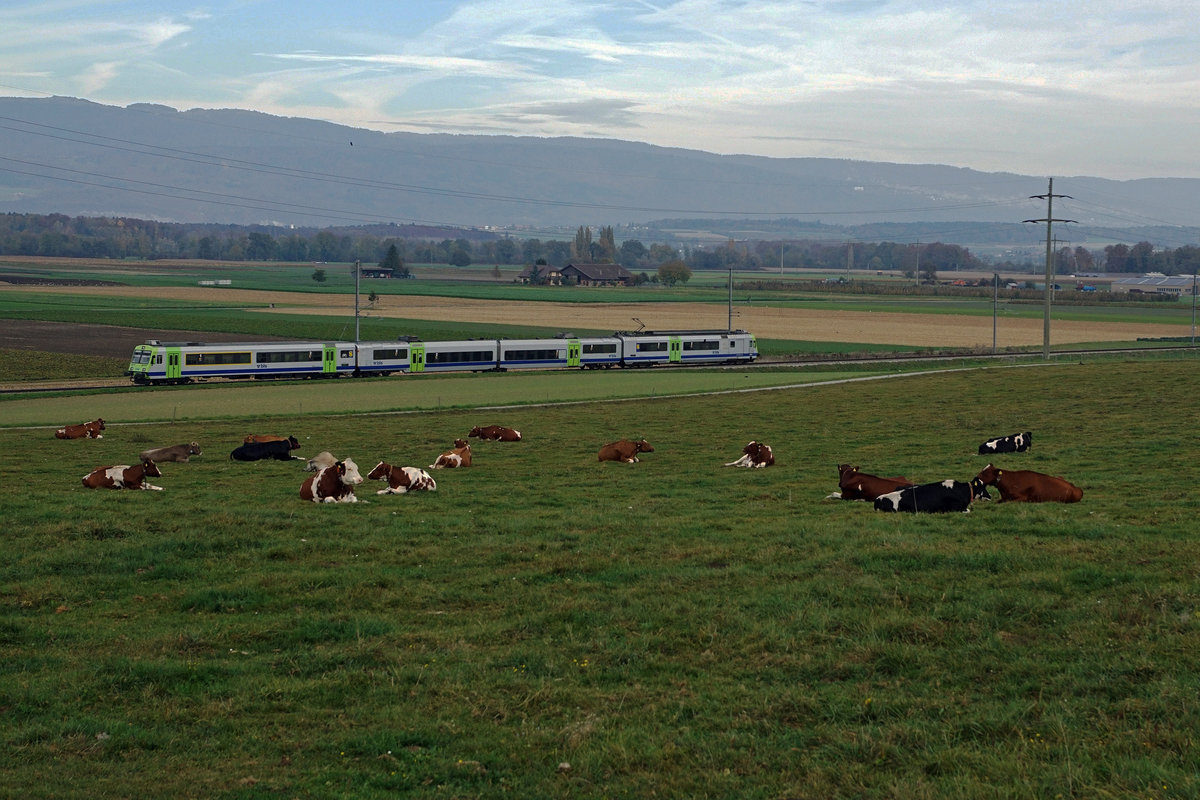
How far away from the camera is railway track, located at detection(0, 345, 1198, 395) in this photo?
188 ft

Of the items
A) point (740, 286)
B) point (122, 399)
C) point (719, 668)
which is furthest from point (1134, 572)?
point (740, 286)

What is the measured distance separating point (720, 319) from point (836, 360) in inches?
1648

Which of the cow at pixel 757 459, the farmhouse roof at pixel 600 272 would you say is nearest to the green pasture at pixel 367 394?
the cow at pixel 757 459

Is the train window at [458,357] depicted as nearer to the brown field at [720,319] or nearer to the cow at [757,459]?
the brown field at [720,319]

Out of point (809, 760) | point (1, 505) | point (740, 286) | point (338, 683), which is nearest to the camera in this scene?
point (809, 760)

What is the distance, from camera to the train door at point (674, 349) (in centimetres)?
7825

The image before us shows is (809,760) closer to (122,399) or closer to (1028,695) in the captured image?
(1028,695)

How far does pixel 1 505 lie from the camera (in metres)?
17.7

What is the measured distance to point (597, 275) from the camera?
19438cm

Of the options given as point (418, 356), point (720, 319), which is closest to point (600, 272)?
point (720, 319)

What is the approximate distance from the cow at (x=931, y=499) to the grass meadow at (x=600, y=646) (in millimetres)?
430

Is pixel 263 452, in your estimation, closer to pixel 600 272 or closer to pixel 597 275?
pixel 597 275

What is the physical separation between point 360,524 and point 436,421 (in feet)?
69.4

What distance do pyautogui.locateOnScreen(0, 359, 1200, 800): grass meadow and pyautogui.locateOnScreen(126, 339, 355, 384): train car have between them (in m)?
43.6
